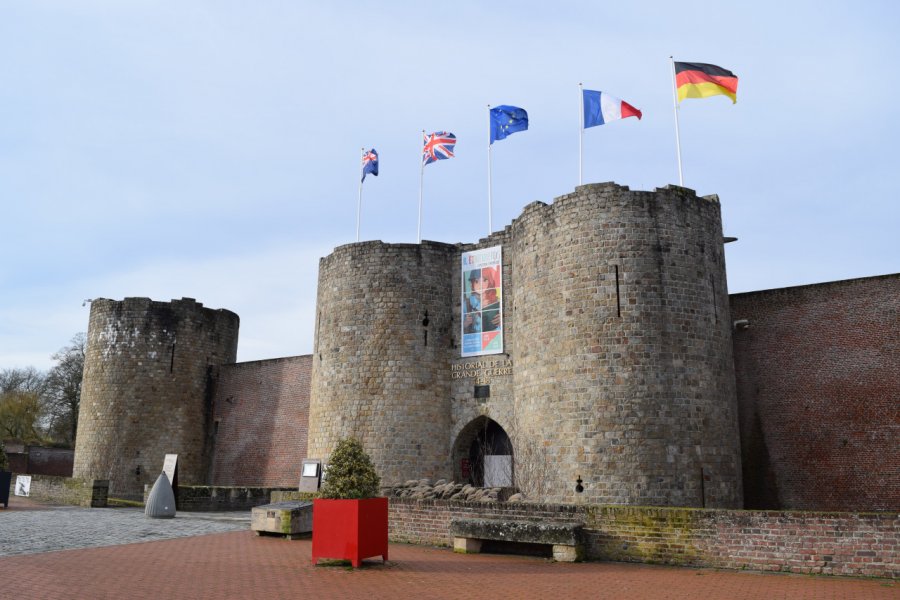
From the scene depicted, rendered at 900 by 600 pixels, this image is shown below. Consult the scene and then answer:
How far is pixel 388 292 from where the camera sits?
21906 mm

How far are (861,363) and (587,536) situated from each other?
9.43 metres

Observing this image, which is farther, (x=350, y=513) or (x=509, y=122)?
(x=509, y=122)

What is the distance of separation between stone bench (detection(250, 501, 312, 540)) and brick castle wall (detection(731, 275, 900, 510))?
442 inches

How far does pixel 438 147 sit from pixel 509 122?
2.48 metres

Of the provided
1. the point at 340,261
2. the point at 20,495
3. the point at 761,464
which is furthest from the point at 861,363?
the point at 20,495

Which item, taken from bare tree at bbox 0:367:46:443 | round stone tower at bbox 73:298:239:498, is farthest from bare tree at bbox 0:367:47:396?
round stone tower at bbox 73:298:239:498

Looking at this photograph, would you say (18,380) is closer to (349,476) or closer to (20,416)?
(20,416)

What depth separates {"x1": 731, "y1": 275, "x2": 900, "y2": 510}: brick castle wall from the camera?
666 inches

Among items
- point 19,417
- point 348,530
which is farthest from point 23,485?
point 19,417

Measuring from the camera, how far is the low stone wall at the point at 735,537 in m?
10.2

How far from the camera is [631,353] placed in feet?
53.1

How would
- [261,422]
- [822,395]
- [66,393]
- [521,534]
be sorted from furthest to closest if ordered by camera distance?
[66,393], [261,422], [822,395], [521,534]

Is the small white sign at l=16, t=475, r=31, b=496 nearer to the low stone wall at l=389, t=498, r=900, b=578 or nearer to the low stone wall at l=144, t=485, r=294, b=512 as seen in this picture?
the low stone wall at l=144, t=485, r=294, b=512

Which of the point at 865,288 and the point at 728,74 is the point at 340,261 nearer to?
the point at 728,74
